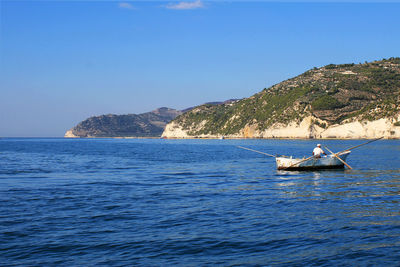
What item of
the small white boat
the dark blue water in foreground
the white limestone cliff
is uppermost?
the white limestone cliff

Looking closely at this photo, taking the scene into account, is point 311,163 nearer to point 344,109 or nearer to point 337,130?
point 337,130

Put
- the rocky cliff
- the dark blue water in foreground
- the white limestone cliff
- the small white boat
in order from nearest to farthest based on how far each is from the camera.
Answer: the dark blue water in foreground → the small white boat → the white limestone cliff → the rocky cliff

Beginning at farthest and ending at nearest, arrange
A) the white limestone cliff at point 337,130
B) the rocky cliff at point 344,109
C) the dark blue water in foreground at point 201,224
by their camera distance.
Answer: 1. the rocky cliff at point 344,109
2. the white limestone cliff at point 337,130
3. the dark blue water in foreground at point 201,224

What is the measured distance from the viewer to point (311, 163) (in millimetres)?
37938

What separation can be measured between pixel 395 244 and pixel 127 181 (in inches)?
837

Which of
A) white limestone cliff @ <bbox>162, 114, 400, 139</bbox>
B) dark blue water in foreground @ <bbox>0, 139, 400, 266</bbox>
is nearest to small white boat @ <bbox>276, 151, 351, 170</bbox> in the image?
dark blue water in foreground @ <bbox>0, 139, 400, 266</bbox>

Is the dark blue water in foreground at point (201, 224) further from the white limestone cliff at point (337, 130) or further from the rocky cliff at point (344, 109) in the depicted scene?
the rocky cliff at point (344, 109)

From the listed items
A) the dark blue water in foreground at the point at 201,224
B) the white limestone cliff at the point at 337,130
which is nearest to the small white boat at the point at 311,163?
the dark blue water in foreground at the point at 201,224

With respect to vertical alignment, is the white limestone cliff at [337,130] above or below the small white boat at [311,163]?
above

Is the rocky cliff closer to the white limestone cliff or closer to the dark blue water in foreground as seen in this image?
the white limestone cliff

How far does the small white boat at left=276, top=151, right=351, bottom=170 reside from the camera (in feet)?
124

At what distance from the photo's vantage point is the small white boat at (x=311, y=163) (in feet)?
124

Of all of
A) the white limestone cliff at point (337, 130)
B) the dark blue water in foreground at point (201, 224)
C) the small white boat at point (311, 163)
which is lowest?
the dark blue water in foreground at point (201, 224)

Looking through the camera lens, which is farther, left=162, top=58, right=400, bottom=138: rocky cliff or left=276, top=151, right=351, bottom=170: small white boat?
left=162, top=58, right=400, bottom=138: rocky cliff
